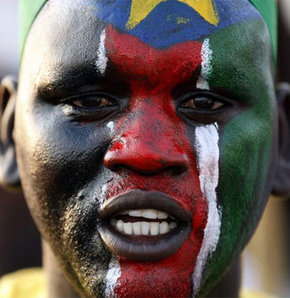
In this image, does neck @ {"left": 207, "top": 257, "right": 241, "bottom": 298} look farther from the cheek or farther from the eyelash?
the eyelash

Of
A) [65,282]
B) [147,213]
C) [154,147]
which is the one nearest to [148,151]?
[154,147]

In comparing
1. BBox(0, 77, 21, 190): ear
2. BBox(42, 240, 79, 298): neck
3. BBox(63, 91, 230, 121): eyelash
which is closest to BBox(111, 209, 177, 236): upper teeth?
BBox(63, 91, 230, 121): eyelash

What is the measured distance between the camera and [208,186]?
228 cm

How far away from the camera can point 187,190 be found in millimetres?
2217

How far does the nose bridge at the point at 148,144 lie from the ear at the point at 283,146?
0.71m

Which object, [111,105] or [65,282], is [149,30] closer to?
[111,105]

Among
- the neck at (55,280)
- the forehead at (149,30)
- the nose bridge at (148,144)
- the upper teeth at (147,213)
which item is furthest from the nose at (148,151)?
the neck at (55,280)

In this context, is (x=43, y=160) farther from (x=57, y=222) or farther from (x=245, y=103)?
(x=245, y=103)

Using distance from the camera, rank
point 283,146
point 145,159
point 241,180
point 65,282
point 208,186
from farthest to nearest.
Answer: point 283,146 < point 65,282 < point 241,180 < point 208,186 < point 145,159

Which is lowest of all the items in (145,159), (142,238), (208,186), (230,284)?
(230,284)

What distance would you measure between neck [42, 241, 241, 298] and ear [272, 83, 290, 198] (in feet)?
1.04

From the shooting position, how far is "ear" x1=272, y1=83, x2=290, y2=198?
2.81 m

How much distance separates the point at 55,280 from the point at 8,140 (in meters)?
0.57

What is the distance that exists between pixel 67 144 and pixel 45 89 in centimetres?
21
